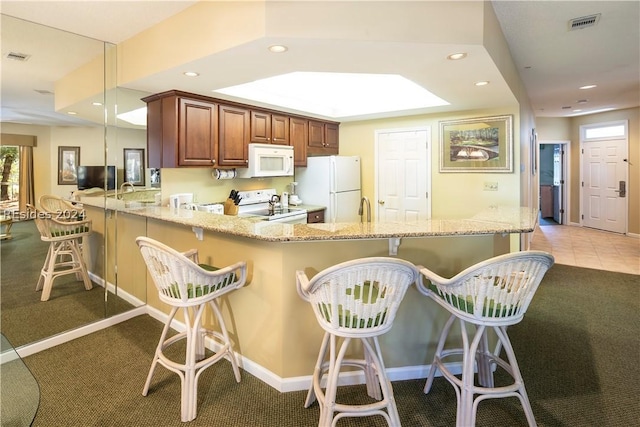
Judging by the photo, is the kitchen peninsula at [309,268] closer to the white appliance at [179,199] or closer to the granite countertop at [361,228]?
the granite countertop at [361,228]

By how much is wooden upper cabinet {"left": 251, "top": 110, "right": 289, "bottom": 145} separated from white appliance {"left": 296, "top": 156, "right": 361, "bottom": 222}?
0.65 metres

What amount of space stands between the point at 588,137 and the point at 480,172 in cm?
520

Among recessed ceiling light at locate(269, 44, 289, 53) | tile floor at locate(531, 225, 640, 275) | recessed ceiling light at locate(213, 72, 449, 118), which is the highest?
recessed ceiling light at locate(213, 72, 449, 118)

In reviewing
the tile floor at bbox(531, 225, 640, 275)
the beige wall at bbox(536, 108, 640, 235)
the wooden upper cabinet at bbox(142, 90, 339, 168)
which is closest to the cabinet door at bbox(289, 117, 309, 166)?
the wooden upper cabinet at bbox(142, 90, 339, 168)

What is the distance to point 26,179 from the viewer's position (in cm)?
266

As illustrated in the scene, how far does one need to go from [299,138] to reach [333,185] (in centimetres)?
77

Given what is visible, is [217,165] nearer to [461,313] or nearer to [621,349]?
[461,313]

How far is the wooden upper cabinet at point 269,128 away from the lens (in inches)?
161

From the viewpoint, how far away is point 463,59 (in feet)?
7.85

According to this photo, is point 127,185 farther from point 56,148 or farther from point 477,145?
point 477,145

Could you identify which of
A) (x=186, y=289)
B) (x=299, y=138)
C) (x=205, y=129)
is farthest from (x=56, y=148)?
(x=299, y=138)

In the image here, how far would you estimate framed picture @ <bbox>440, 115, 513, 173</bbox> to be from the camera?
165 inches

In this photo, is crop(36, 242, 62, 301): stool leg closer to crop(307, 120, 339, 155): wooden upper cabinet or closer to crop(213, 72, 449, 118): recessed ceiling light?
crop(213, 72, 449, 118): recessed ceiling light

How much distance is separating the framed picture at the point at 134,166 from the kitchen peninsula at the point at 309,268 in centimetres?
107
